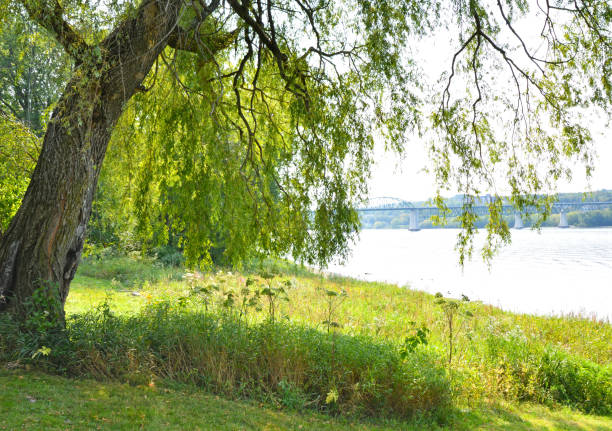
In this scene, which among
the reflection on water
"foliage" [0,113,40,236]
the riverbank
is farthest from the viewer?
the reflection on water

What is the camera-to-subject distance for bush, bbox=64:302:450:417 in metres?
4.86

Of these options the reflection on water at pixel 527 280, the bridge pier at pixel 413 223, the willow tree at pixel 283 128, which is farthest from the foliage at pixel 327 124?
the bridge pier at pixel 413 223

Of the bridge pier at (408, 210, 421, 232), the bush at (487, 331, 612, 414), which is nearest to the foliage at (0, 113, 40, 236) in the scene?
the bush at (487, 331, 612, 414)

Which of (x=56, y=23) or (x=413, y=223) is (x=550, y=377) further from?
(x=413, y=223)

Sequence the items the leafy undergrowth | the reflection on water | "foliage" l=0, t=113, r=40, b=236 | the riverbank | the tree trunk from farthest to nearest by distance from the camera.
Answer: the reflection on water, "foliage" l=0, t=113, r=40, b=236, the tree trunk, the riverbank, the leafy undergrowth

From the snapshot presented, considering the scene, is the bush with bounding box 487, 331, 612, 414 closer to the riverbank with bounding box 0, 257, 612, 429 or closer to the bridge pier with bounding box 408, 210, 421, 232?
the riverbank with bounding box 0, 257, 612, 429

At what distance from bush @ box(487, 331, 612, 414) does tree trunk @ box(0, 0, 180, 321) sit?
5997mm

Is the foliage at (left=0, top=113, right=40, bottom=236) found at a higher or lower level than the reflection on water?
higher

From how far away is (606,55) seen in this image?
17.9 ft

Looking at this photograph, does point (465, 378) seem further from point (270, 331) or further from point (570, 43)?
point (570, 43)

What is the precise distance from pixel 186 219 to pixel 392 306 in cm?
683

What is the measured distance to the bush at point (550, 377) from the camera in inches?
239

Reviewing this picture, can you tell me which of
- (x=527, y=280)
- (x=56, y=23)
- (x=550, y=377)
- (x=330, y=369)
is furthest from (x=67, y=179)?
(x=527, y=280)

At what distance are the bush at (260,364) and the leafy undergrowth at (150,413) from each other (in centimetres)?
26
